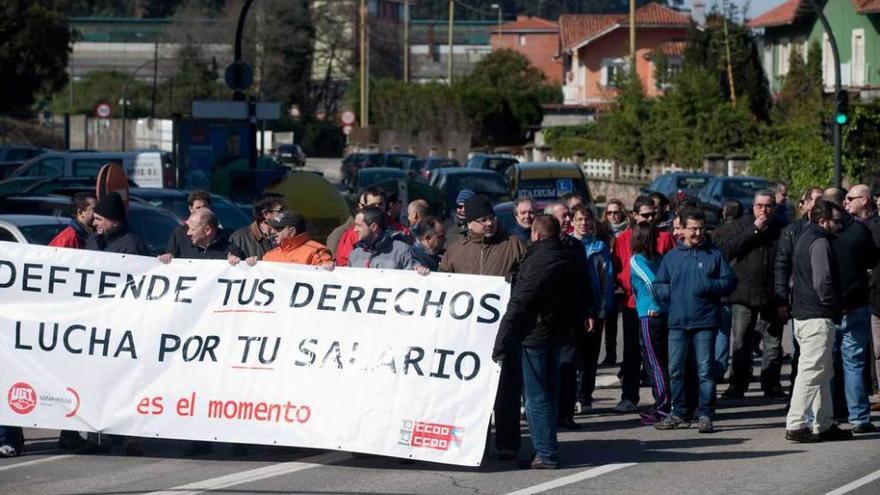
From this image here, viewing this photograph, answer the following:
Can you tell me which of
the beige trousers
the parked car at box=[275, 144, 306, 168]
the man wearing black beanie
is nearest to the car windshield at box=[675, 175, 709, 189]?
the beige trousers

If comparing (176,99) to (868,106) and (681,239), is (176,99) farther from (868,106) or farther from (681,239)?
(681,239)

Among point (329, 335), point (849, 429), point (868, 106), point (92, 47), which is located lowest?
point (849, 429)

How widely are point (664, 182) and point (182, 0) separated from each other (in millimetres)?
98851

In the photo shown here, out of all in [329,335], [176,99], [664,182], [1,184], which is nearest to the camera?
[329,335]

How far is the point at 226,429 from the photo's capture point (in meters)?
10.8

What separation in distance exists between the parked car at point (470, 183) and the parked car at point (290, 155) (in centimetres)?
3203

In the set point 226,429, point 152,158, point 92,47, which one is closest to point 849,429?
point 226,429

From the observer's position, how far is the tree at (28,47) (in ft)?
187

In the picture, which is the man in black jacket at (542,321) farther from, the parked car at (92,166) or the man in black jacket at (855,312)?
the parked car at (92,166)

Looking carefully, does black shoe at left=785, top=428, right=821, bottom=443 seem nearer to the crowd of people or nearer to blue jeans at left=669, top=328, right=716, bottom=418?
the crowd of people

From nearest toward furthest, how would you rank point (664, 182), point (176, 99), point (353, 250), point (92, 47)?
point (353, 250), point (664, 182), point (176, 99), point (92, 47)

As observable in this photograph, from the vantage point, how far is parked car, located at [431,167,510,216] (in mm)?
35031

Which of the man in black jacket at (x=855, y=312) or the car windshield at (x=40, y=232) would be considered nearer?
the man in black jacket at (x=855, y=312)

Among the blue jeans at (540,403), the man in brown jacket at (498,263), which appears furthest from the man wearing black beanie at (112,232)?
the blue jeans at (540,403)
